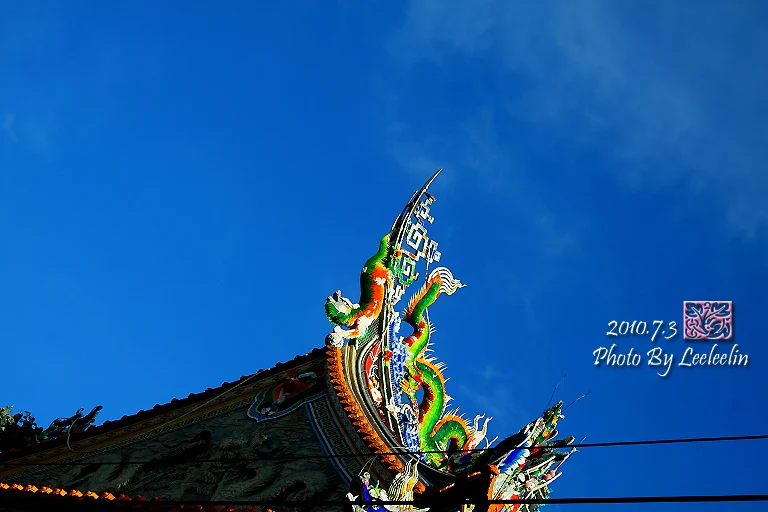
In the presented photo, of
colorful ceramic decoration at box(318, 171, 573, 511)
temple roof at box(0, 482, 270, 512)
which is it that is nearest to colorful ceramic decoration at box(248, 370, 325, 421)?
colorful ceramic decoration at box(318, 171, 573, 511)

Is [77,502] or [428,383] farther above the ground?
[428,383]

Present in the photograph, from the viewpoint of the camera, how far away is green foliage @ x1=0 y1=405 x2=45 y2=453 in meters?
16.2

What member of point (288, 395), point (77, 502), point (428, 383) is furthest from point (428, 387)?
point (77, 502)

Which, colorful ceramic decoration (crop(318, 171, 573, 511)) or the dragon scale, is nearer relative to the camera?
colorful ceramic decoration (crop(318, 171, 573, 511))

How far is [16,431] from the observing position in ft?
53.7

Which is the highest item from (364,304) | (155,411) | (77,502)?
(364,304)

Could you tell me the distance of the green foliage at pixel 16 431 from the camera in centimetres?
1619

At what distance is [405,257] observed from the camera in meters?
16.0

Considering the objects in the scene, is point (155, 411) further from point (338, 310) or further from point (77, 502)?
point (77, 502)

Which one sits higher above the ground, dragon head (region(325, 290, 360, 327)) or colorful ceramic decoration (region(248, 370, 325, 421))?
dragon head (region(325, 290, 360, 327))

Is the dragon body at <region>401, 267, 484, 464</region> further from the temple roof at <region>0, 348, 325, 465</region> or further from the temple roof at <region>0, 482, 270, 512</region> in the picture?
the temple roof at <region>0, 482, 270, 512</region>

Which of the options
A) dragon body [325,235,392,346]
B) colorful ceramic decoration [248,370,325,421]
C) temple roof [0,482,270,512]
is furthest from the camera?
dragon body [325,235,392,346]

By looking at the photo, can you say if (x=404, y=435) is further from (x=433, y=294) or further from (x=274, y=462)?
(x=433, y=294)

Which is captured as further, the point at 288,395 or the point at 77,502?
the point at 288,395
